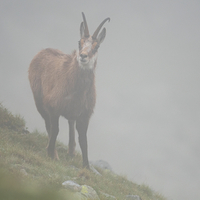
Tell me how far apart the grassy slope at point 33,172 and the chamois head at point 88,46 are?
2.65m

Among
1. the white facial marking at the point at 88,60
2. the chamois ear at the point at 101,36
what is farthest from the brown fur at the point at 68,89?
the chamois ear at the point at 101,36

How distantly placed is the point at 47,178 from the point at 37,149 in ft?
11.1

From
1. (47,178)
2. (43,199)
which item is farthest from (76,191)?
(43,199)

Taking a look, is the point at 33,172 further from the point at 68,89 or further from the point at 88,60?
the point at 88,60

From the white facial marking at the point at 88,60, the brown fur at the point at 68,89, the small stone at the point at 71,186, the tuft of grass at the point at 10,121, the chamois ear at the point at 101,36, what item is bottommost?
the small stone at the point at 71,186

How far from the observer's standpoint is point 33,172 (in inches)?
193

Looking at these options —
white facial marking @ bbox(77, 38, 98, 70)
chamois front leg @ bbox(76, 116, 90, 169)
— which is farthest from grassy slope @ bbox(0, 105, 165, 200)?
white facial marking @ bbox(77, 38, 98, 70)

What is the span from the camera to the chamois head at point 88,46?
6414mm

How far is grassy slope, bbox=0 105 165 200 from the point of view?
2.17 metres

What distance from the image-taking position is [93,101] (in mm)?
7496

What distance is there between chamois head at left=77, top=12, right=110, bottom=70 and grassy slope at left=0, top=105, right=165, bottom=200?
8.69 feet

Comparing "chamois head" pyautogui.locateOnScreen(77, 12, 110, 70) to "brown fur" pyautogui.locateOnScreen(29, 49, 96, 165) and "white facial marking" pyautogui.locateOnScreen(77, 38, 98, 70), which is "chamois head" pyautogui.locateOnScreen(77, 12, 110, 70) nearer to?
"white facial marking" pyautogui.locateOnScreen(77, 38, 98, 70)

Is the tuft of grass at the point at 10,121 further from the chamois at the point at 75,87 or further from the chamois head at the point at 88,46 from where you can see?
the chamois head at the point at 88,46

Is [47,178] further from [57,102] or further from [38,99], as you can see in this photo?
[38,99]
